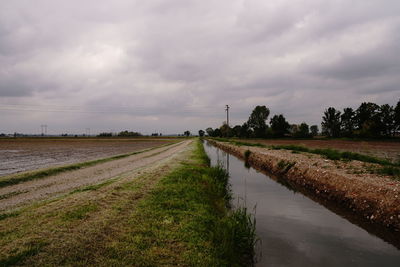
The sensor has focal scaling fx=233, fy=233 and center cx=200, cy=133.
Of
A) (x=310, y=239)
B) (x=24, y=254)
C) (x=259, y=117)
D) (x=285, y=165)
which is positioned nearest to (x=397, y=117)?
(x=259, y=117)

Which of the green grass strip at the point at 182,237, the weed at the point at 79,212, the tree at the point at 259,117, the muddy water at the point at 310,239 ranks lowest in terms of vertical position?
the muddy water at the point at 310,239

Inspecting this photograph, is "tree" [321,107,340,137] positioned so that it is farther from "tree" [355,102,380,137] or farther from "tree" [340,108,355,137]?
"tree" [355,102,380,137]

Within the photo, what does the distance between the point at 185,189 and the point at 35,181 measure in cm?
1060

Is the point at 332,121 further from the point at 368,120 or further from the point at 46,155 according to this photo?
the point at 46,155

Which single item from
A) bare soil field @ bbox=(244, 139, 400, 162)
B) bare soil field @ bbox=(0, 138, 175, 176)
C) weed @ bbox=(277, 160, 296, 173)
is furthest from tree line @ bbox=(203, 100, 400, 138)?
weed @ bbox=(277, 160, 296, 173)

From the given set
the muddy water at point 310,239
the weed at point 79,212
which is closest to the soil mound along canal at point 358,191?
the muddy water at point 310,239

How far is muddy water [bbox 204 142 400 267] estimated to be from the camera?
6.14 meters

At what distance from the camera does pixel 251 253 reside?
247 inches

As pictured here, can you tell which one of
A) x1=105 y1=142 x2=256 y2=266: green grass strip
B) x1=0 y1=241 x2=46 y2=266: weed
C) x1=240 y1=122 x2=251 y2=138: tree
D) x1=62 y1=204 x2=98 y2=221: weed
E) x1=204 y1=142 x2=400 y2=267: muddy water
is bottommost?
x1=204 y1=142 x2=400 y2=267: muddy water

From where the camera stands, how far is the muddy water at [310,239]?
20.1 feet

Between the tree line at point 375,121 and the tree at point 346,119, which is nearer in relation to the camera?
the tree line at point 375,121

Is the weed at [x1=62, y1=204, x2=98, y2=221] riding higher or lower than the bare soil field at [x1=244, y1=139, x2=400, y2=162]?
lower

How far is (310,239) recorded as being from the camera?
7.36 metres

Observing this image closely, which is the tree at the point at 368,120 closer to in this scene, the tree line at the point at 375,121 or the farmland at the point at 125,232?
the tree line at the point at 375,121
